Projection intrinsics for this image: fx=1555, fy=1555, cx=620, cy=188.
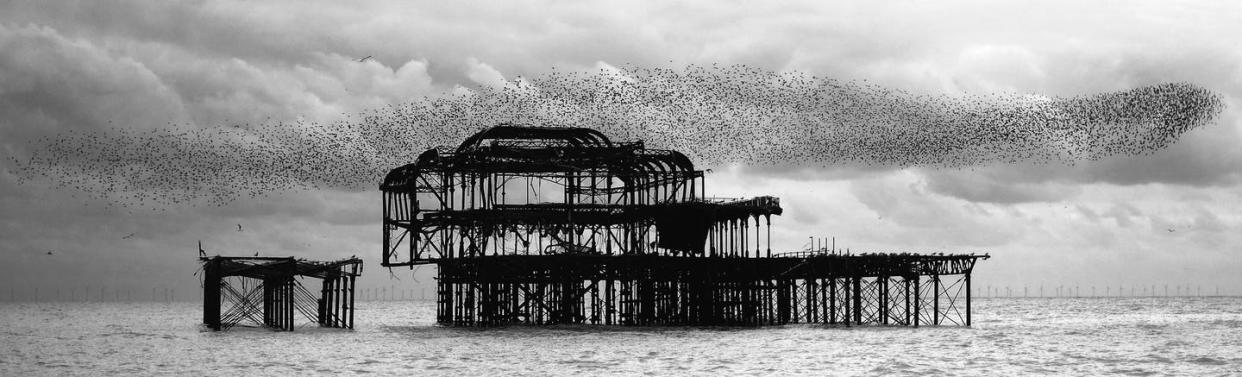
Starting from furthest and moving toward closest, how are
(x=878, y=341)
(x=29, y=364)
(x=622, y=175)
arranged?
(x=622, y=175) → (x=878, y=341) → (x=29, y=364)

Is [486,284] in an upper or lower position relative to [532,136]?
lower

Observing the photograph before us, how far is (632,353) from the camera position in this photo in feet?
205

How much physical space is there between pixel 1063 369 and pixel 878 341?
12.4 m

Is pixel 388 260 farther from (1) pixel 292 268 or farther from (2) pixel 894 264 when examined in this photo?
(2) pixel 894 264

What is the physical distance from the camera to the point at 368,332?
275 feet

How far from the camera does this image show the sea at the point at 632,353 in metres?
56.5

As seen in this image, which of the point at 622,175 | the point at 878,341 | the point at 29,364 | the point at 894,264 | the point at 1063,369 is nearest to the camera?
the point at 1063,369

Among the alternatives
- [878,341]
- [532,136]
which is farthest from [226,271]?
[878,341]

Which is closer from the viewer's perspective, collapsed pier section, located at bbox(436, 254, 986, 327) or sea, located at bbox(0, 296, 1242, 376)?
sea, located at bbox(0, 296, 1242, 376)

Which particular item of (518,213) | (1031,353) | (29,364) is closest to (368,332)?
(518,213)

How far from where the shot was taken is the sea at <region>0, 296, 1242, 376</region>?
56.5 meters

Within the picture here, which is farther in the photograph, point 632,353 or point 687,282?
point 687,282

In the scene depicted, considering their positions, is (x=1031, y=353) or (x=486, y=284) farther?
(x=486, y=284)

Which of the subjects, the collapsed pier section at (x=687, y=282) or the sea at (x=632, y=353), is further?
the collapsed pier section at (x=687, y=282)
